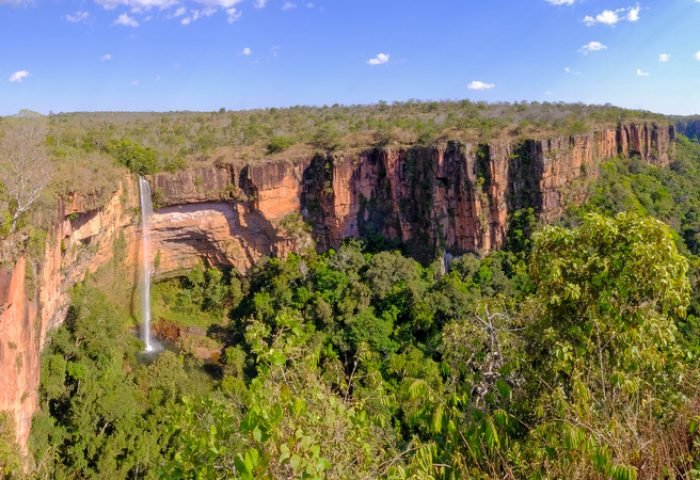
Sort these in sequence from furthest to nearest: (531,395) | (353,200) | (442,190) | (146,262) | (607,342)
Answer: (353,200)
(442,190)
(146,262)
(531,395)
(607,342)

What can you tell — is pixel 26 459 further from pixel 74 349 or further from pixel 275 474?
pixel 275 474

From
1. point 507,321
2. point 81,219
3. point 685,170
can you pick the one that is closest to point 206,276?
point 81,219

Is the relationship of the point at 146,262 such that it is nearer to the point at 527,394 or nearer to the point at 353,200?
the point at 353,200

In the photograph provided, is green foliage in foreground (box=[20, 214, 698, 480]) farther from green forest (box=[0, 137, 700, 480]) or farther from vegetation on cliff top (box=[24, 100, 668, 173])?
vegetation on cliff top (box=[24, 100, 668, 173])

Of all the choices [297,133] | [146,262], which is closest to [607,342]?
[146,262]

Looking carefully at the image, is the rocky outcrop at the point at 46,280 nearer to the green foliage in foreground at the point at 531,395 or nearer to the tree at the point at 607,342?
the green foliage in foreground at the point at 531,395

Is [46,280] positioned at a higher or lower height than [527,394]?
lower
